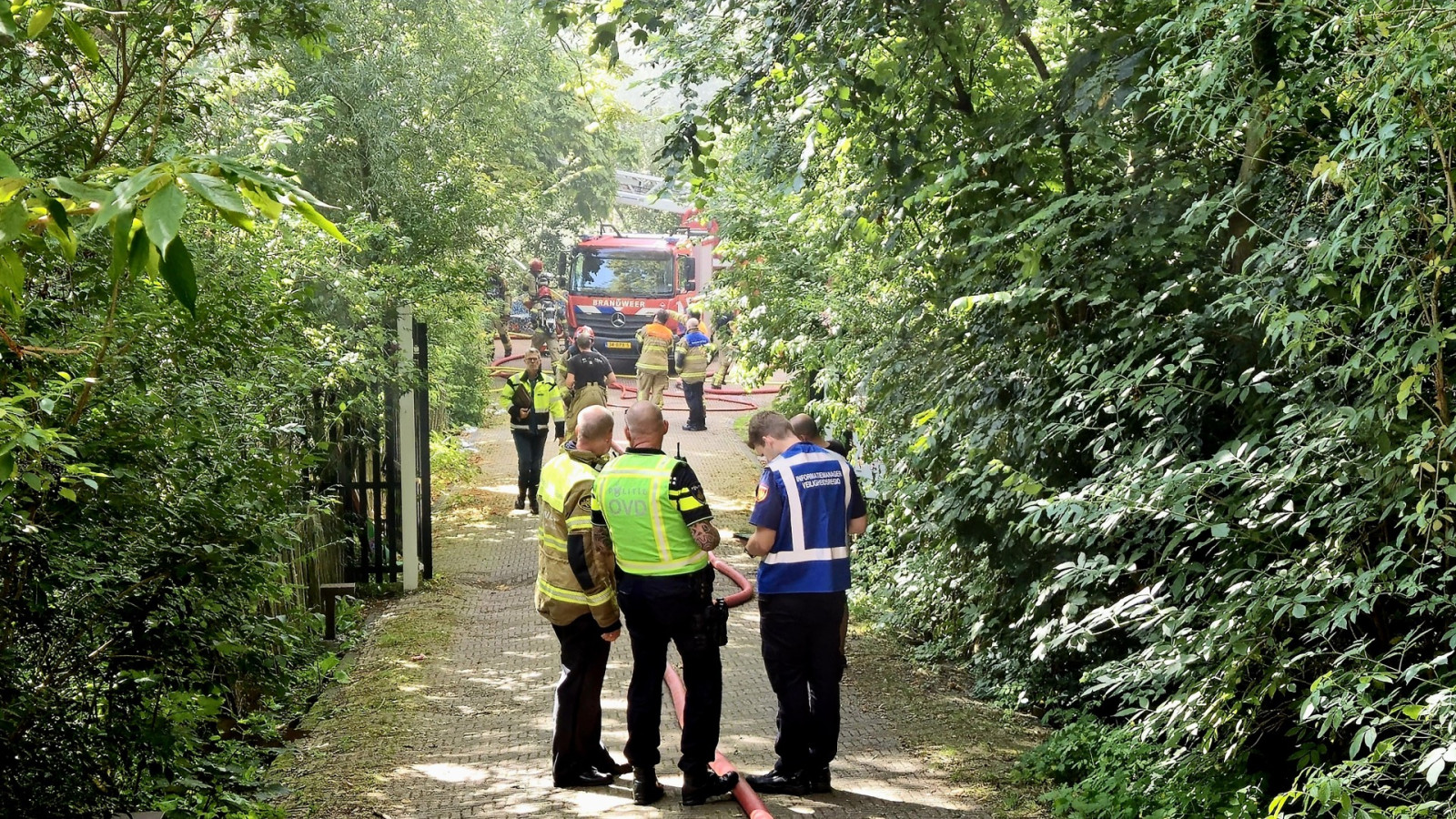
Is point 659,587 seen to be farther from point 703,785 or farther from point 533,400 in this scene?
point 533,400

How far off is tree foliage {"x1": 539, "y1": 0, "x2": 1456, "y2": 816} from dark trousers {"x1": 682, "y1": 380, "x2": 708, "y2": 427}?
11.2 m

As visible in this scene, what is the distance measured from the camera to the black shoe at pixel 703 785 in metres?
5.75

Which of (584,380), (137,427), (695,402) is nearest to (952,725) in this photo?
(137,427)

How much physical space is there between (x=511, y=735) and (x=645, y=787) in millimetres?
1310

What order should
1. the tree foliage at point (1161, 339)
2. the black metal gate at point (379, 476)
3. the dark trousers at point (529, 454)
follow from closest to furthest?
the tree foliage at point (1161, 339) → the black metal gate at point (379, 476) → the dark trousers at point (529, 454)

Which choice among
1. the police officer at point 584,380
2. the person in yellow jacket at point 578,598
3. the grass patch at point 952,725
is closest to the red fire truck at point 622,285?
the police officer at point 584,380

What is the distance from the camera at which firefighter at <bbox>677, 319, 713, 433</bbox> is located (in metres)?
19.3

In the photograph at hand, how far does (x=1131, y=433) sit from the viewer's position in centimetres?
591

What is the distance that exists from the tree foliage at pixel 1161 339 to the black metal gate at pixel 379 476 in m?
3.79

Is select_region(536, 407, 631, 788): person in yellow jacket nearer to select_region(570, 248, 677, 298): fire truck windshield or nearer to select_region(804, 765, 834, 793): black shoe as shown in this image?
select_region(804, 765, 834, 793): black shoe

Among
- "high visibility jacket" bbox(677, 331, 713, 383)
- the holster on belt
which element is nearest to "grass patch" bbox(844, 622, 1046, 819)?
the holster on belt

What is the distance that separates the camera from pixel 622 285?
101 ft

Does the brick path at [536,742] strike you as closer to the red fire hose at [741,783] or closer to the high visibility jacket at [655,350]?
the red fire hose at [741,783]

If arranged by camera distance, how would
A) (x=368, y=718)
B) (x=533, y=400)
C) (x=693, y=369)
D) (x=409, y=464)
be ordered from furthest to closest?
(x=693, y=369)
(x=533, y=400)
(x=409, y=464)
(x=368, y=718)
